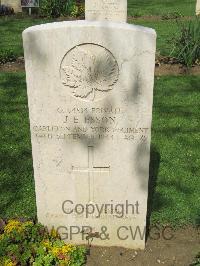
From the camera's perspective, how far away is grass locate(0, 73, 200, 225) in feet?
14.7

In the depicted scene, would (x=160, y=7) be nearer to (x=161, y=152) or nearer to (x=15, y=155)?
(x=161, y=152)

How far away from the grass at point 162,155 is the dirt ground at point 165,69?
2.41 feet

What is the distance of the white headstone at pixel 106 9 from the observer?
960 cm

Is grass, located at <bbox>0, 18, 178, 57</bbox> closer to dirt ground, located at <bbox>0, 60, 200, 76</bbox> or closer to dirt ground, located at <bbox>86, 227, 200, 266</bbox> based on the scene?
dirt ground, located at <bbox>0, 60, 200, 76</bbox>

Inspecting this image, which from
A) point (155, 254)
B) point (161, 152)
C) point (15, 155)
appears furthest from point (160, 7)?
point (155, 254)

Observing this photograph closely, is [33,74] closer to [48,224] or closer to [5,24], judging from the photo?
[48,224]

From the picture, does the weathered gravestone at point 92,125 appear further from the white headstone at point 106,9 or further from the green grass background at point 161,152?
the white headstone at point 106,9

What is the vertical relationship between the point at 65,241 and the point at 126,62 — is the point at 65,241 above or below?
below

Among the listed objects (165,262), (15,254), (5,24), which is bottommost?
(165,262)

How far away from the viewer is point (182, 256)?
3.84 metres

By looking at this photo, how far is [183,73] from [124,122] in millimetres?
5808

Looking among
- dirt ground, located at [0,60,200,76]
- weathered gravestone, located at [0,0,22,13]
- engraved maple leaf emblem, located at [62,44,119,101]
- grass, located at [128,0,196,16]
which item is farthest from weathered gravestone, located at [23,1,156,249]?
weathered gravestone, located at [0,0,22,13]

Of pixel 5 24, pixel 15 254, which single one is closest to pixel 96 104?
pixel 15 254

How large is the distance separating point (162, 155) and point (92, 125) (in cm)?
235
